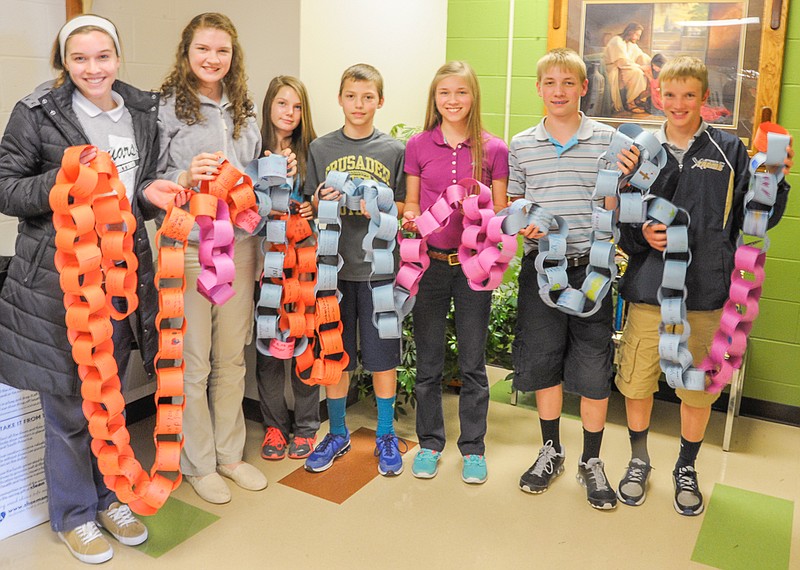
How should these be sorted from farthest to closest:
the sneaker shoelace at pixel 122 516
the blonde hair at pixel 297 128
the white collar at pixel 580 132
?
the blonde hair at pixel 297 128 < the white collar at pixel 580 132 < the sneaker shoelace at pixel 122 516

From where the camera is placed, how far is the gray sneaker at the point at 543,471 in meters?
2.87

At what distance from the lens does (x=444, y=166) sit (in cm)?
273

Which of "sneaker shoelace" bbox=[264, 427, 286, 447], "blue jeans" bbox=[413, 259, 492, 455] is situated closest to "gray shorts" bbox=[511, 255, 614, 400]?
"blue jeans" bbox=[413, 259, 492, 455]

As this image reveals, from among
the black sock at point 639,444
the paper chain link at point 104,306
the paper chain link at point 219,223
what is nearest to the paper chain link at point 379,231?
the paper chain link at point 219,223

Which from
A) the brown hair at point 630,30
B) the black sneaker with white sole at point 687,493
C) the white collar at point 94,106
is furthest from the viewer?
the brown hair at point 630,30

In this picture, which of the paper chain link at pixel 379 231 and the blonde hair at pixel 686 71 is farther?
the paper chain link at pixel 379 231

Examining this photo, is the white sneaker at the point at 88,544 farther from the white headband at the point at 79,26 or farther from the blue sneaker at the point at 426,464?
the white headband at the point at 79,26

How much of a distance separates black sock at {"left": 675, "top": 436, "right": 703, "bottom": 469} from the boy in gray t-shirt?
3.44 feet

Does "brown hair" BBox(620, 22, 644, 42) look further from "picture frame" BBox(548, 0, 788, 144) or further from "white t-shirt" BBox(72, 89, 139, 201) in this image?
"white t-shirt" BBox(72, 89, 139, 201)

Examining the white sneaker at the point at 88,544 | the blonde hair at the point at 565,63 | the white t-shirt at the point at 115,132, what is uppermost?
the blonde hair at the point at 565,63

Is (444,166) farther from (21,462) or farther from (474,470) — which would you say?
(21,462)

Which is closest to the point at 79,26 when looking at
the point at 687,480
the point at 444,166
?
the point at 444,166

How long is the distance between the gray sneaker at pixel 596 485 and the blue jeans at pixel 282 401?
1098 mm

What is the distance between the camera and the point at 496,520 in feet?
8.78
